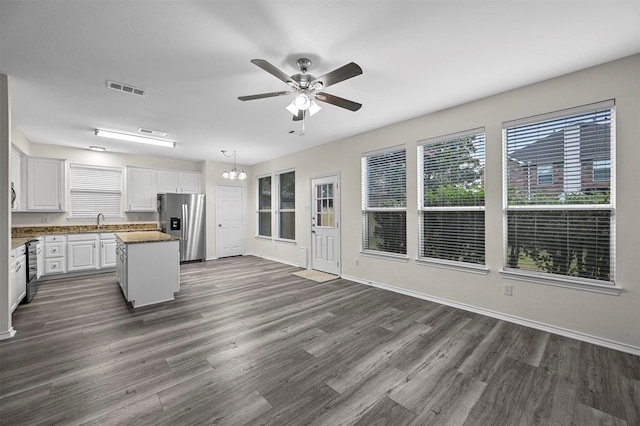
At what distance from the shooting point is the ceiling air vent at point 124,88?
2945 millimetres

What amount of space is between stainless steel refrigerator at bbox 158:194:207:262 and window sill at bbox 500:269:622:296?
643 cm

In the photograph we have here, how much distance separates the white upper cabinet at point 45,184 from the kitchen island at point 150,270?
10.1 feet

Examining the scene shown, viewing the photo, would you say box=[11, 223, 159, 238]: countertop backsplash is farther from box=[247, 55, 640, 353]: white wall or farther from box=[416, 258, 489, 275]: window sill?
box=[416, 258, 489, 275]: window sill

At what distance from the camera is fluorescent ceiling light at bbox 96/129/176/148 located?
182 inches

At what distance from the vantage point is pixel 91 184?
5.92 metres

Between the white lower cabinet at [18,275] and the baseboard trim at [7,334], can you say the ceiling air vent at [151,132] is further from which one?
the baseboard trim at [7,334]

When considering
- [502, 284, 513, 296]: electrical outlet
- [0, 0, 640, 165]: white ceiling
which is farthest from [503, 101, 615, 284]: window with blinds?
[0, 0, 640, 165]: white ceiling

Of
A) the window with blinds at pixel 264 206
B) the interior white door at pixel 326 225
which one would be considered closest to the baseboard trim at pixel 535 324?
the interior white door at pixel 326 225

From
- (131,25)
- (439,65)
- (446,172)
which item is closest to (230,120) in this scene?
(131,25)

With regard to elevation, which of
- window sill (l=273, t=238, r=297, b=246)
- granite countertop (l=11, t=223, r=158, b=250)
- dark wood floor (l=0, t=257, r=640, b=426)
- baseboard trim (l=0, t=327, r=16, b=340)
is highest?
granite countertop (l=11, t=223, r=158, b=250)

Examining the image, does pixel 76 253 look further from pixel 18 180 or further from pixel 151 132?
pixel 151 132

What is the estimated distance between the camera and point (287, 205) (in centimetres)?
689

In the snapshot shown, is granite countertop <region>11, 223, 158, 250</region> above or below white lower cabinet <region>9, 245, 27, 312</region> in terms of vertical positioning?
above

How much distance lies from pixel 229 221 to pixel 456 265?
5.96 metres
